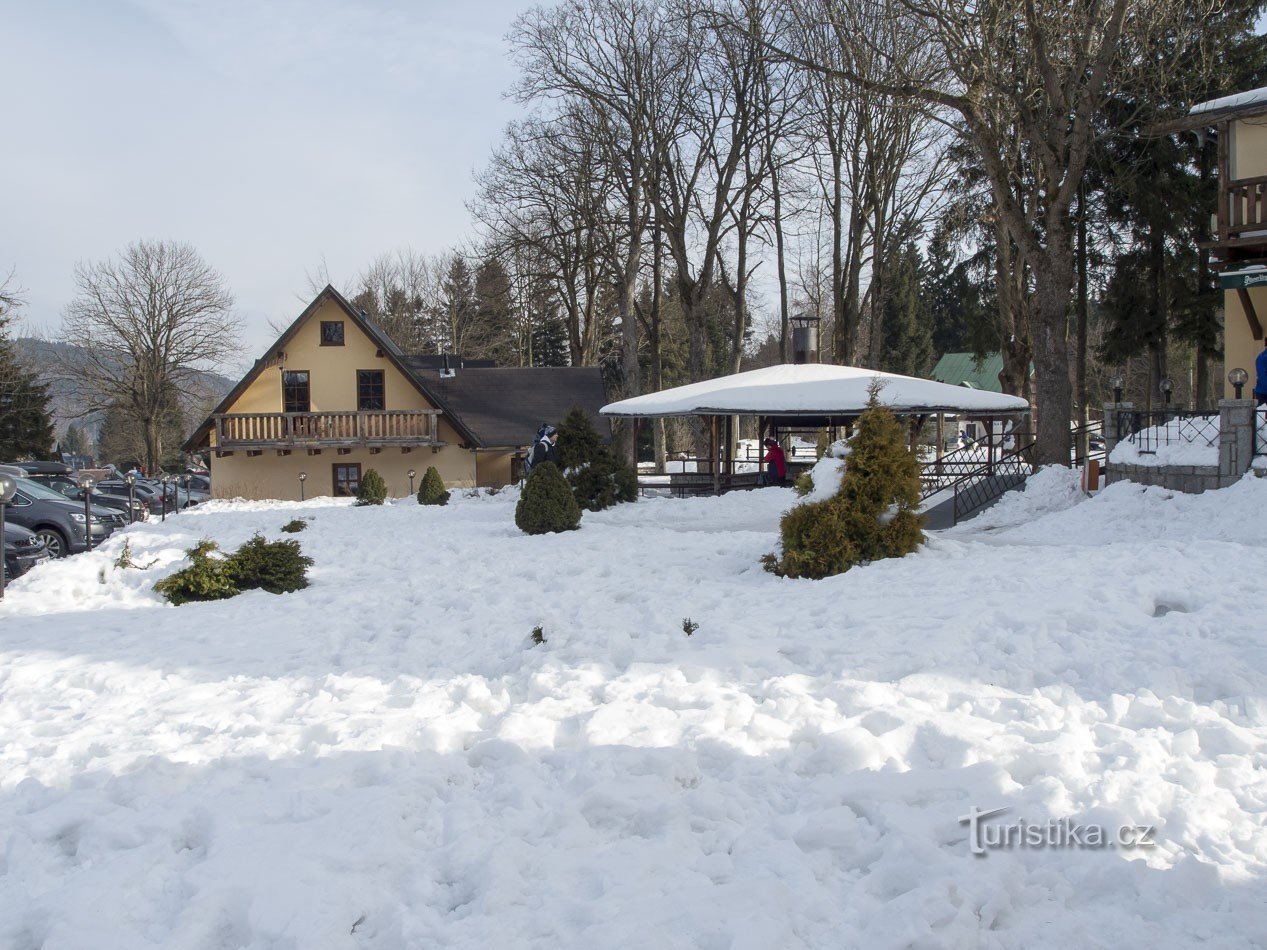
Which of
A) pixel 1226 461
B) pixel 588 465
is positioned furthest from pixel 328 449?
pixel 1226 461

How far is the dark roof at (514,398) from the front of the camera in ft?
104

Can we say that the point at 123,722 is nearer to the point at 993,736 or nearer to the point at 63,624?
the point at 63,624

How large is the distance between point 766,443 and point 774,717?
63.8 feet

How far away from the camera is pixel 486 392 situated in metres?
33.7

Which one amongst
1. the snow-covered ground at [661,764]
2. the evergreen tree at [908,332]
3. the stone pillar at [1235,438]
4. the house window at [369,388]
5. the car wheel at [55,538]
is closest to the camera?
the snow-covered ground at [661,764]

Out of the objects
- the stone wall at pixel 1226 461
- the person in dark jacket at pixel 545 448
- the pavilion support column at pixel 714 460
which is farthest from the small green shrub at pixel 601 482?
the stone wall at pixel 1226 461

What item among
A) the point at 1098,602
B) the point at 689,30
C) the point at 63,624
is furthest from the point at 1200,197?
the point at 63,624

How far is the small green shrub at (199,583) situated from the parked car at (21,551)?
188 inches

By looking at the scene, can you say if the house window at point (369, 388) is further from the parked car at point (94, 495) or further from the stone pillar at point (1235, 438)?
the stone pillar at point (1235, 438)

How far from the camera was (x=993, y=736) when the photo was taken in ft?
16.1

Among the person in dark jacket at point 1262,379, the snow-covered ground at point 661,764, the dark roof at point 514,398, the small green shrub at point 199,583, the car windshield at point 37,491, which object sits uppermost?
the dark roof at point 514,398

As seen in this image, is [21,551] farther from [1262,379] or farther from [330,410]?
[1262,379]

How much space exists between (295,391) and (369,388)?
94.6 inches

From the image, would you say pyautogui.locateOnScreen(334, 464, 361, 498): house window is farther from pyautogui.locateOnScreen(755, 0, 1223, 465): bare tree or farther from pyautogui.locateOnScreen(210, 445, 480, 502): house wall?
pyautogui.locateOnScreen(755, 0, 1223, 465): bare tree
